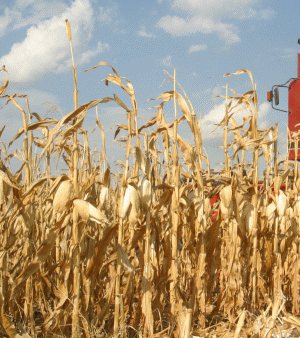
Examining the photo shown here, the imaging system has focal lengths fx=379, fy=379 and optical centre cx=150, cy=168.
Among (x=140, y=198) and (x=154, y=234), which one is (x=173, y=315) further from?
(x=140, y=198)

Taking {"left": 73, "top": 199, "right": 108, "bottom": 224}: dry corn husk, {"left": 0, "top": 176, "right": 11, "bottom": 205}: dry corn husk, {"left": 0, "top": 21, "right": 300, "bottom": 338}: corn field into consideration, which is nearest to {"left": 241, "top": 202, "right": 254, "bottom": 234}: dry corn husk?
{"left": 0, "top": 21, "right": 300, "bottom": 338}: corn field

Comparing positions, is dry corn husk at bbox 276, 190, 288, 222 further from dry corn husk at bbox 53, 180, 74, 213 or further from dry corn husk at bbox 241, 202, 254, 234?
dry corn husk at bbox 53, 180, 74, 213

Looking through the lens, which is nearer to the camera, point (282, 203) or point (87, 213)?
point (87, 213)

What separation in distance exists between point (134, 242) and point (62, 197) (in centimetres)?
55

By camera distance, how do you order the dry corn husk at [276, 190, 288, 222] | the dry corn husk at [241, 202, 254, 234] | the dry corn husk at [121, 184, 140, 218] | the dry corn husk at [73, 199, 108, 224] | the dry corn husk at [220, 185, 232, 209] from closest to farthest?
the dry corn husk at [73, 199, 108, 224] → the dry corn husk at [121, 184, 140, 218] → the dry corn husk at [220, 185, 232, 209] → the dry corn husk at [241, 202, 254, 234] → the dry corn husk at [276, 190, 288, 222]

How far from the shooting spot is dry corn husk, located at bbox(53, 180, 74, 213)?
165 cm

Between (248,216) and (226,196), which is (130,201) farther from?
(248,216)

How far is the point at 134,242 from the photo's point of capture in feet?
6.68

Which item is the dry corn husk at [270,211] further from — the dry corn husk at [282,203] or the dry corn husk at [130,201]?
the dry corn husk at [130,201]

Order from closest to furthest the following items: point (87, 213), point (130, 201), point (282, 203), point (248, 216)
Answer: point (87, 213) < point (130, 201) < point (248, 216) < point (282, 203)

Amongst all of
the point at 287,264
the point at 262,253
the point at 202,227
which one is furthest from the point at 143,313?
the point at 287,264

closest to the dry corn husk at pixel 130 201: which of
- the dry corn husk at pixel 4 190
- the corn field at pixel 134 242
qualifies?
the corn field at pixel 134 242

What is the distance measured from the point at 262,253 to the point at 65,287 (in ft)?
5.65

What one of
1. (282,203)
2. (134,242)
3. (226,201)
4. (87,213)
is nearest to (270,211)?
(282,203)
